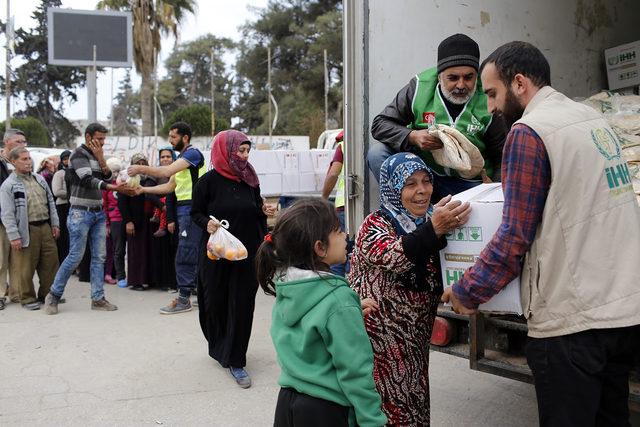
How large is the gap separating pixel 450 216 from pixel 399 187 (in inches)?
16.3

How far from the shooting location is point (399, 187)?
2717mm

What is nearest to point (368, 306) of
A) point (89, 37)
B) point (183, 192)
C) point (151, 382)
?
point (151, 382)

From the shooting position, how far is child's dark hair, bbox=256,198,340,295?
223 centimetres

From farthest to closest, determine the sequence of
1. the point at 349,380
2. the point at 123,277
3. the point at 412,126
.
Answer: the point at 123,277 → the point at 412,126 → the point at 349,380

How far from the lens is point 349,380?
2092mm

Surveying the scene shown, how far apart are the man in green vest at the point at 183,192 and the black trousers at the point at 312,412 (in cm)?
422

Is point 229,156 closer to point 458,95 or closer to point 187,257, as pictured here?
point 458,95

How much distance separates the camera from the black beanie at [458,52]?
304cm

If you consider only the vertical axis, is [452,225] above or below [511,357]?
above

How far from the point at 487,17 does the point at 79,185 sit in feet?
15.5

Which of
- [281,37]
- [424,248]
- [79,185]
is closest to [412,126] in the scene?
[424,248]

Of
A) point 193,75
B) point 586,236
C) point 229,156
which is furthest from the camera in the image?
point 193,75

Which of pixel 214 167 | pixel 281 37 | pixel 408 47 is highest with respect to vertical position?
pixel 281 37

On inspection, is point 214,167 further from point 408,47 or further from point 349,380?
point 349,380
